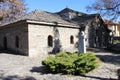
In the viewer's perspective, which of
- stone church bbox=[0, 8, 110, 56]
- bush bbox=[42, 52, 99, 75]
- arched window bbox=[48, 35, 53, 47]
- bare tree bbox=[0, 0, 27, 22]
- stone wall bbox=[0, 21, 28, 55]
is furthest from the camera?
bare tree bbox=[0, 0, 27, 22]

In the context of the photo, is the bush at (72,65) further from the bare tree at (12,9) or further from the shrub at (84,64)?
the bare tree at (12,9)

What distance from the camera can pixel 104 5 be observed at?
2970 centimetres

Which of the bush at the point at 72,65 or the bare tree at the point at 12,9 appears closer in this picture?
the bush at the point at 72,65

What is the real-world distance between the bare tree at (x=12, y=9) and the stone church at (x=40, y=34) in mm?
9541

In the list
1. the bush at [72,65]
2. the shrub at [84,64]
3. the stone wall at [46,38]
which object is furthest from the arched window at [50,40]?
the shrub at [84,64]

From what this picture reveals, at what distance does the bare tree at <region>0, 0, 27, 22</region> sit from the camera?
115 ft

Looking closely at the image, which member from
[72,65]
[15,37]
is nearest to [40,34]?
[15,37]

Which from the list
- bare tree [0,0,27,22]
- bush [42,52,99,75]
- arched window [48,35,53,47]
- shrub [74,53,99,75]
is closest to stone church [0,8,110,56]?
arched window [48,35,53,47]

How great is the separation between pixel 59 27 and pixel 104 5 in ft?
31.0

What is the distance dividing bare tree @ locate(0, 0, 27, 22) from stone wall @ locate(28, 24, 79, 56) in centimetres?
1423

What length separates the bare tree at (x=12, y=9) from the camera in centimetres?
3519

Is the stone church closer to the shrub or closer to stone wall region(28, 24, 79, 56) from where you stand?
stone wall region(28, 24, 79, 56)

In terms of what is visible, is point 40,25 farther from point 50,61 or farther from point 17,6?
point 17,6

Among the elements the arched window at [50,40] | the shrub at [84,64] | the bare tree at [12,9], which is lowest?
the shrub at [84,64]
